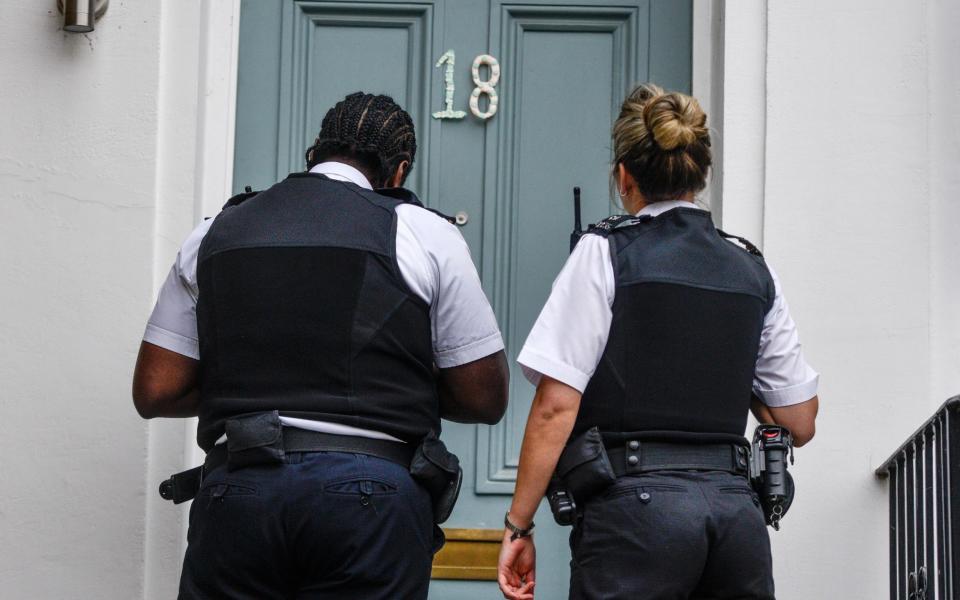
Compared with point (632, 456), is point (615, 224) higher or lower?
higher

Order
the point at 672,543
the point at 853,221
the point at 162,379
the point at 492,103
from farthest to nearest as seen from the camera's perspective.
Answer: the point at 492,103 → the point at 853,221 → the point at 162,379 → the point at 672,543

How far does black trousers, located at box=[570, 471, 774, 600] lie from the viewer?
2863mm

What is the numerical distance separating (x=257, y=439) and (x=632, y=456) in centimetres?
83

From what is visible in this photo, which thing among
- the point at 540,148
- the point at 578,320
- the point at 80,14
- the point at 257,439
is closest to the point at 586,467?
the point at 578,320

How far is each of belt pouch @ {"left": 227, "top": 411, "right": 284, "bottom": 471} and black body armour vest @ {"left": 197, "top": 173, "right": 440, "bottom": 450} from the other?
44mm

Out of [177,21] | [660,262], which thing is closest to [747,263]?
[660,262]

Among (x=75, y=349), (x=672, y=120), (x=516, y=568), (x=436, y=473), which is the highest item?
(x=672, y=120)

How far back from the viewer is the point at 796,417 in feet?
10.8

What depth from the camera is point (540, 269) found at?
4648 mm

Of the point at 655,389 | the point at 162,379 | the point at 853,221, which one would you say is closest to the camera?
the point at 655,389

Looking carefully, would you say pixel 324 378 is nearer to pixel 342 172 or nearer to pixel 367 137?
pixel 342 172

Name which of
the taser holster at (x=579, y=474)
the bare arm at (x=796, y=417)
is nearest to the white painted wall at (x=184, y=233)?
the bare arm at (x=796, y=417)

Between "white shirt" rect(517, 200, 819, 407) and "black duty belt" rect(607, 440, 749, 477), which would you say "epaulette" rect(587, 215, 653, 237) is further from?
"black duty belt" rect(607, 440, 749, 477)

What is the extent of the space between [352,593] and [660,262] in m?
1.01
